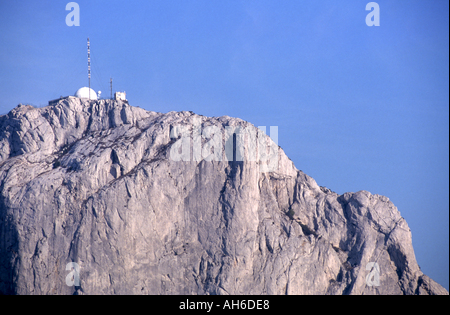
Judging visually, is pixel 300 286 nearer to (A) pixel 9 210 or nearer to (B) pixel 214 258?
(B) pixel 214 258

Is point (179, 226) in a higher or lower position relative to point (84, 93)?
lower

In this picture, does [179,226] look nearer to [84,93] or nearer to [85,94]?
[85,94]

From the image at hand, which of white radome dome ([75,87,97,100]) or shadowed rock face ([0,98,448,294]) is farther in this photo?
white radome dome ([75,87,97,100])

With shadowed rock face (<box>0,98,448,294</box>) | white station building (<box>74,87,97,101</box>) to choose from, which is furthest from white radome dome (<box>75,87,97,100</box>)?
shadowed rock face (<box>0,98,448,294</box>)

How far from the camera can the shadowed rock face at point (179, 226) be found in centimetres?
9825

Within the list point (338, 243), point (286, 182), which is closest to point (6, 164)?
point (286, 182)

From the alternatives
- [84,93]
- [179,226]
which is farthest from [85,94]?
[179,226]

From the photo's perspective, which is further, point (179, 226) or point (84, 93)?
point (84, 93)

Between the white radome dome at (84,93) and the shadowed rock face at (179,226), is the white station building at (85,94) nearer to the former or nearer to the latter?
the white radome dome at (84,93)

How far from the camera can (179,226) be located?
333ft

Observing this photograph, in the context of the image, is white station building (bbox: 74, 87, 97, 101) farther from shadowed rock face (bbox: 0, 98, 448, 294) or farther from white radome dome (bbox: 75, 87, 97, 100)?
shadowed rock face (bbox: 0, 98, 448, 294)

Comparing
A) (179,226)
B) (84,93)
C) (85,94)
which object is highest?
(84,93)

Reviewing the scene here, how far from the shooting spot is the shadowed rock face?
322 feet

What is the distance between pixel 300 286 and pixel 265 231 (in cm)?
922
